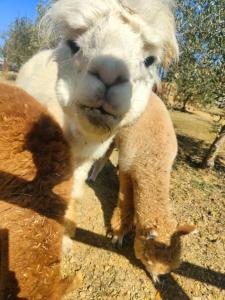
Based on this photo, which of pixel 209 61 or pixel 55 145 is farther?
pixel 209 61

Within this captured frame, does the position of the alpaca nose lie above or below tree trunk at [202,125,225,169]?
above

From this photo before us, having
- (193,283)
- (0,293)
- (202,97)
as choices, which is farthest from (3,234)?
(202,97)

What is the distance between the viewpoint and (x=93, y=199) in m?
5.39

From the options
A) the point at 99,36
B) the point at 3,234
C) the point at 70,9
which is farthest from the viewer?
the point at 70,9

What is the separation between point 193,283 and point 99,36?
3.36 m

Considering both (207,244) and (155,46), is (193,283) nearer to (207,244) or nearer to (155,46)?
(207,244)

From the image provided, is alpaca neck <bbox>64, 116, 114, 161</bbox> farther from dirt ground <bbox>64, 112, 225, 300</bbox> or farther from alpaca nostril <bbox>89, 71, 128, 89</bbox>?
dirt ground <bbox>64, 112, 225, 300</bbox>

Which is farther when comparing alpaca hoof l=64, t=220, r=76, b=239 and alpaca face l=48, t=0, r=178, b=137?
alpaca hoof l=64, t=220, r=76, b=239

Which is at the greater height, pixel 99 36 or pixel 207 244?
pixel 99 36

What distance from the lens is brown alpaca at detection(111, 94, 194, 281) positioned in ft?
13.0

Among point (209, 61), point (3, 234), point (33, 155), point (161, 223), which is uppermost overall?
point (209, 61)

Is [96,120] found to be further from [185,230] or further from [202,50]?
[202,50]

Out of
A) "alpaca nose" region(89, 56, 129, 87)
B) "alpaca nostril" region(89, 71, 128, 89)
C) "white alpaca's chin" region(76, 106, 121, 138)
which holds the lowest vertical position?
"white alpaca's chin" region(76, 106, 121, 138)

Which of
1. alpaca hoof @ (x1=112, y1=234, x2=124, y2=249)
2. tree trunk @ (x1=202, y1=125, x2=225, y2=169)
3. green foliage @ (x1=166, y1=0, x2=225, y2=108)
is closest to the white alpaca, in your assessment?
alpaca hoof @ (x1=112, y1=234, x2=124, y2=249)
